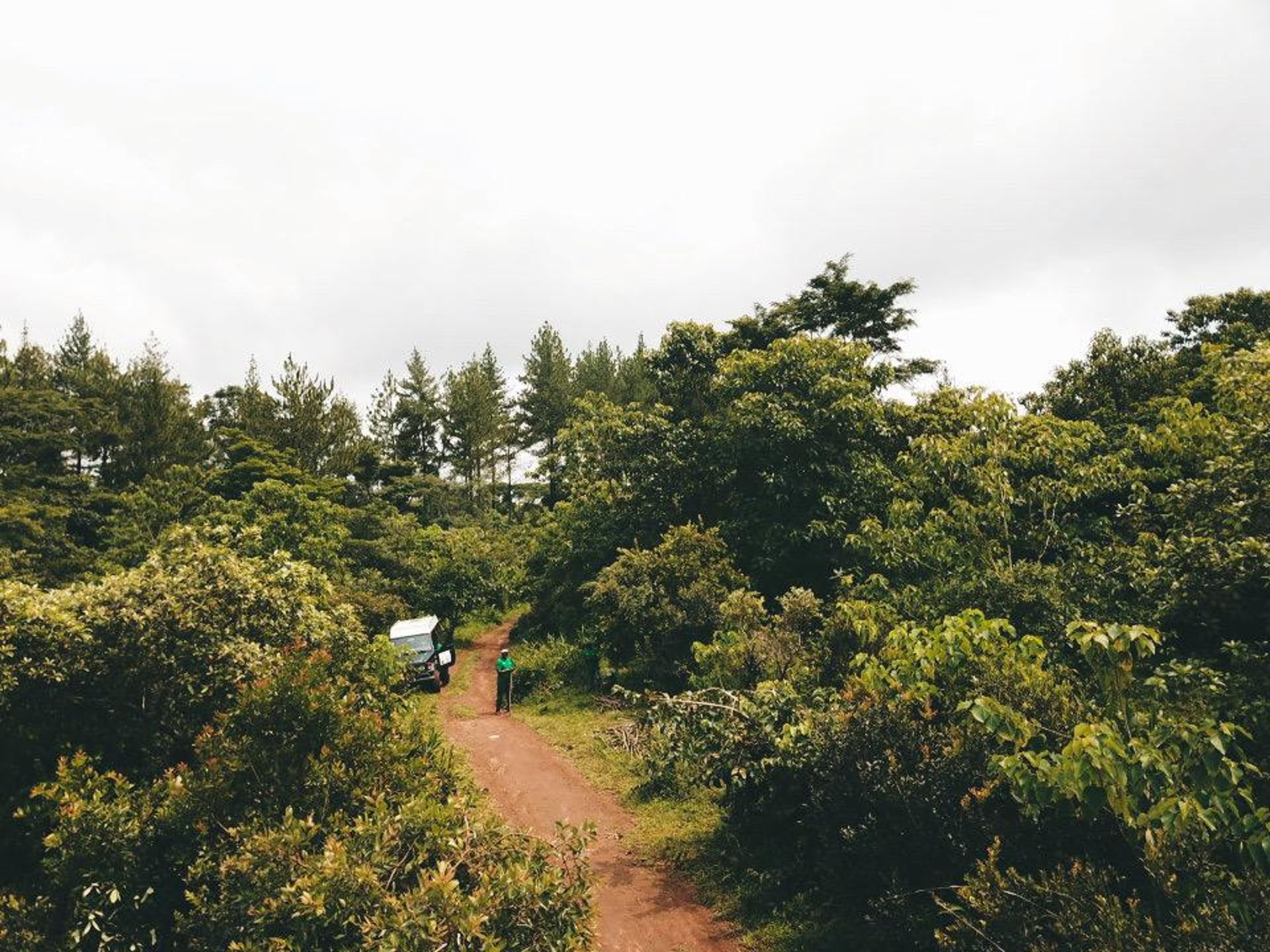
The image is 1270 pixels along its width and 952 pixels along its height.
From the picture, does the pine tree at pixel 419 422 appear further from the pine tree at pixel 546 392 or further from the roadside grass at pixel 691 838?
the roadside grass at pixel 691 838

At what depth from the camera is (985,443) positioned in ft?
43.7

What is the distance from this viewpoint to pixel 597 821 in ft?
33.7

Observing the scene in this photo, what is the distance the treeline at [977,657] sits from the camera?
4793 mm

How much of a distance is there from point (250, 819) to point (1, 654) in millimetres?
3391

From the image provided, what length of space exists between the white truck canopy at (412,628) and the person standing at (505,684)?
419 cm

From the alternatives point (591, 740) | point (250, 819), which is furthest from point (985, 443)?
point (250, 819)

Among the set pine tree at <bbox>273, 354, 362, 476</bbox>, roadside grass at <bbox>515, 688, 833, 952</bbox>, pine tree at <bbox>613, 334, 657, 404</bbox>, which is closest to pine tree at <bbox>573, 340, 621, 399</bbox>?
pine tree at <bbox>613, 334, 657, 404</bbox>

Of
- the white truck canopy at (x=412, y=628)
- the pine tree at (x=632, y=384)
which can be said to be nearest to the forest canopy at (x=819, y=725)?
the white truck canopy at (x=412, y=628)

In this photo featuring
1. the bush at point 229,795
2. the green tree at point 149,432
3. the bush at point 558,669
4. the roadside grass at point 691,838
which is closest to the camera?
the bush at point 229,795

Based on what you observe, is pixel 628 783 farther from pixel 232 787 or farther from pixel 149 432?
pixel 149 432

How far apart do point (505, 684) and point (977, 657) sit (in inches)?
527

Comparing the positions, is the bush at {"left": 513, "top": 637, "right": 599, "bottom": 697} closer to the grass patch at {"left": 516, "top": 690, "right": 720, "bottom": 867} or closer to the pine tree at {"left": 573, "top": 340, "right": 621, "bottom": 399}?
the grass patch at {"left": 516, "top": 690, "right": 720, "bottom": 867}

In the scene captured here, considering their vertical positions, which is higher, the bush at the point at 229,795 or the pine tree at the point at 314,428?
the pine tree at the point at 314,428

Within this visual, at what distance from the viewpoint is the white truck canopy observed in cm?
2044
